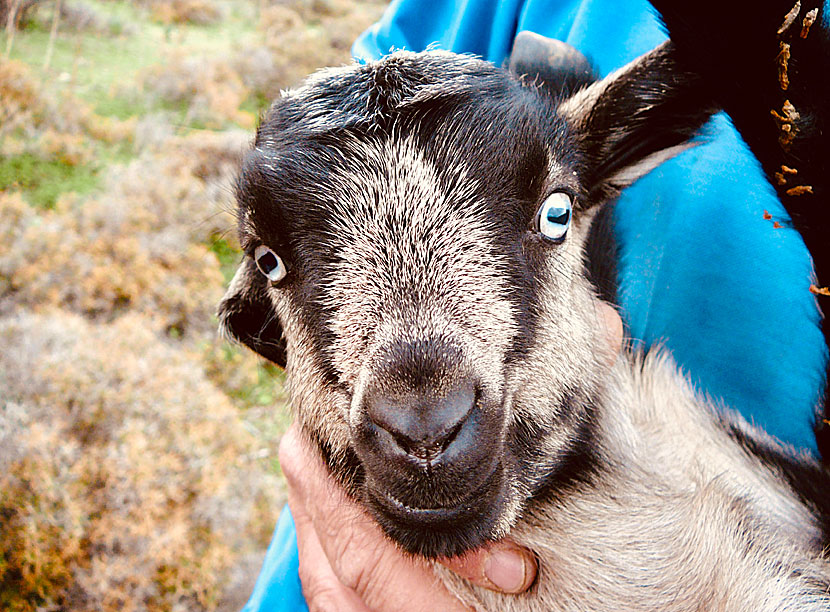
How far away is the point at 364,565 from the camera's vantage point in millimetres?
2312

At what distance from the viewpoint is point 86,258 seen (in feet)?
26.6

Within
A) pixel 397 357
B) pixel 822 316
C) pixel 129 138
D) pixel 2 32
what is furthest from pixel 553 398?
pixel 2 32

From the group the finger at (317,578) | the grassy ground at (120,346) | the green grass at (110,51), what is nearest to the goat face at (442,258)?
the grassy ground at (120,346)

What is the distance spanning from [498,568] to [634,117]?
1533 mm

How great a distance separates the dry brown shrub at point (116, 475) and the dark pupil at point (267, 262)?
4.61 meters

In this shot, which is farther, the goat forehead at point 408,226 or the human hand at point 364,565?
the human hand at point 364,565

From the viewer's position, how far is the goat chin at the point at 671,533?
1.93 m

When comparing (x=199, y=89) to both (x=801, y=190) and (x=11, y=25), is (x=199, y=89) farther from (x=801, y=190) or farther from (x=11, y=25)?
(x=801, y=190)

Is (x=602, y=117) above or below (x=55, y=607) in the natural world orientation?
above

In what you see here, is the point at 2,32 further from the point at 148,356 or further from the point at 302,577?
the point at 302,577

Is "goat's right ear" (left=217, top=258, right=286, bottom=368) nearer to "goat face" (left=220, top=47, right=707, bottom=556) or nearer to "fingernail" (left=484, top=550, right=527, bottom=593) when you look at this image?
"goat face" (left=220, top=47, right=707, bottom=556)

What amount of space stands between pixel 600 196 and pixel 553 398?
29.9 inches

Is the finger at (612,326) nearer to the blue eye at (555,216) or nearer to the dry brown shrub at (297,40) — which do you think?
the blue eye at (555,216)

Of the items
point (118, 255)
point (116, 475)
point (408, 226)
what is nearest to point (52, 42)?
point (118, 255)
